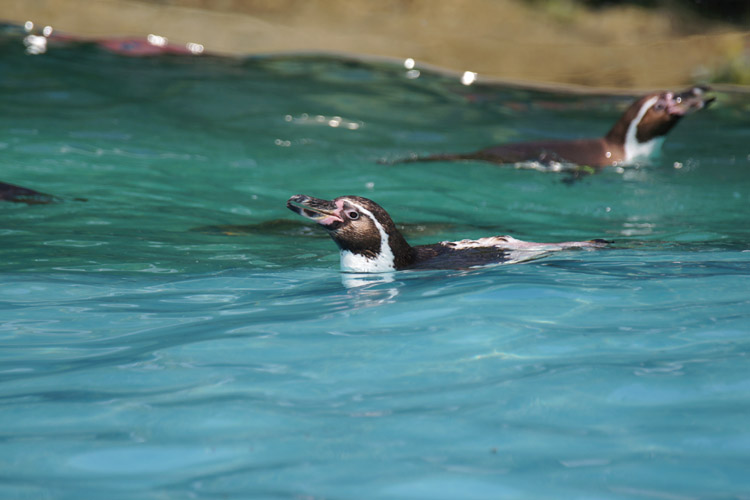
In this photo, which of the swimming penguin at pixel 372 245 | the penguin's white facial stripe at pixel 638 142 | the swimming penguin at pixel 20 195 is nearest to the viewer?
the swimming penguin at pixel 372 245

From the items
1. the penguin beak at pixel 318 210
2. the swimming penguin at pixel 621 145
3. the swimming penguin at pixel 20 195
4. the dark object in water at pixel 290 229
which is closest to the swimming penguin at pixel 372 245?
the penguin beak at pixel 318 210

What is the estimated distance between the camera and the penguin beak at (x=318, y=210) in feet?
16.1

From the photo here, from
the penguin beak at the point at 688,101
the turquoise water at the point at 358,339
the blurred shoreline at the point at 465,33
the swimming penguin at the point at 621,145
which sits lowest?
the turquoise water at the point at 358,339

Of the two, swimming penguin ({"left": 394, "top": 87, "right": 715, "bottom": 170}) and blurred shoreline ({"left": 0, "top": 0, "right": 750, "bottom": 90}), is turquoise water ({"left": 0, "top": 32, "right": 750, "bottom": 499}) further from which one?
blurred shoreline ({"left": 0, "top": 0, "right": 750, "bottom": 90})

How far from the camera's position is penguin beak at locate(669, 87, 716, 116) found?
8953 millimetres

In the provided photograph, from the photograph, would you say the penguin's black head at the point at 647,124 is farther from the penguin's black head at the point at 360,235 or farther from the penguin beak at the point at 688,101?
the penguin's black head at the point at 360,235

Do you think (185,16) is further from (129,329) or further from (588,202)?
(129,329)

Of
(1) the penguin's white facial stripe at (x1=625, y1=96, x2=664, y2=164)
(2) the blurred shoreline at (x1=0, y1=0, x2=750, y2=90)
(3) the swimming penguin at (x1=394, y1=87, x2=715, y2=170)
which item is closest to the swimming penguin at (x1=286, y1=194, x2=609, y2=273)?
(3) the swimming penguin at (x1=394, y1=87, x2=715, y2=170)

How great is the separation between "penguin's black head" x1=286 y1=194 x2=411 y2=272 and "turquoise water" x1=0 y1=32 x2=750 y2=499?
0.22 metres

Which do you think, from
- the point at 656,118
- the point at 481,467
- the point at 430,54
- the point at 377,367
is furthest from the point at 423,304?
the point at 430,54

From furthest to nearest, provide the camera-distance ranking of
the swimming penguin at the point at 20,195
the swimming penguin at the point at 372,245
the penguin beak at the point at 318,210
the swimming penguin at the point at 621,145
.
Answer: the swimming penguin at the point at 621,145 → the swimming penguin at the point at 20,195 → the swimming penguin at the point at 372,245 → the penguin beak at the point at 318,210

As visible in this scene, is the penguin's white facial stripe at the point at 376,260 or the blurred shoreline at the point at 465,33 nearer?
the penguin's white facial stripe at the point at 376,260

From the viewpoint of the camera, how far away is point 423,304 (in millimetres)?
4027

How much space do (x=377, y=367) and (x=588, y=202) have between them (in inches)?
196
